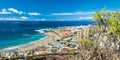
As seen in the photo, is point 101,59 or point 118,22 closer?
point 101,59

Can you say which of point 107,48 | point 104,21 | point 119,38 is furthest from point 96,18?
point 107,48

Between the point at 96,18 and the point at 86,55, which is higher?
the point at 96,18

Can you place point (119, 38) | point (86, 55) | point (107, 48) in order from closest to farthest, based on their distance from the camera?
point (86, 55) → point (107, 48) → point (119, 38)

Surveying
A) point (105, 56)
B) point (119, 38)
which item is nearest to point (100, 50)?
point (105, 56)

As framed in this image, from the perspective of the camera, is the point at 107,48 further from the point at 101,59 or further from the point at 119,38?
the point at 119,38

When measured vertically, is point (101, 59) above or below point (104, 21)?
below

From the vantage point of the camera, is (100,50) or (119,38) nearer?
(100,50)

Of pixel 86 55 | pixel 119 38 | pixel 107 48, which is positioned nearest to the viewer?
pixel 86 55

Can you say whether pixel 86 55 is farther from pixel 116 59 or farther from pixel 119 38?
pixel 119 38
